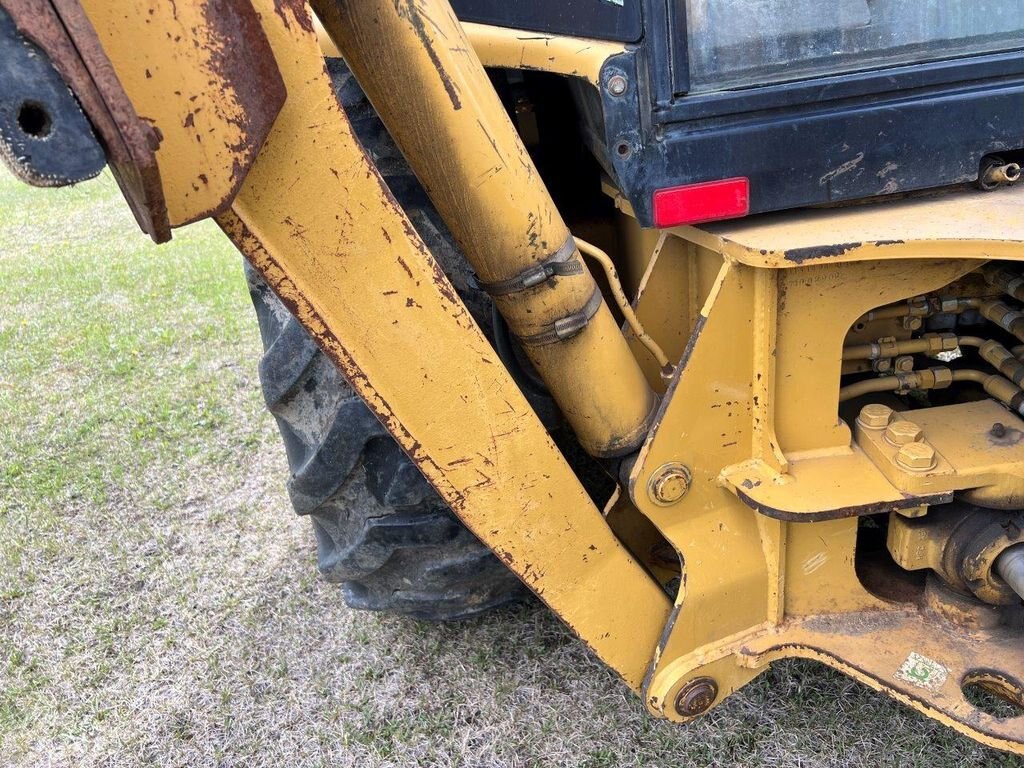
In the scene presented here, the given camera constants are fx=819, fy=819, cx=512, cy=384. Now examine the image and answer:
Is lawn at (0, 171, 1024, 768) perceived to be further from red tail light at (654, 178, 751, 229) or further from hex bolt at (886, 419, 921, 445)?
red tail light at (654, 178, 751, 229)

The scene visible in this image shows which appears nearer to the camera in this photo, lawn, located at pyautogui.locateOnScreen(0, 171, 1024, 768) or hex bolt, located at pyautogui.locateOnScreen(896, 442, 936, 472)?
hex bolt, located at pyautogui.locateOnScreen(896, 442, 936, 472)

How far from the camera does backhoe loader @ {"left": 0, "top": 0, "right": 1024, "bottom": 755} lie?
0.98 metres

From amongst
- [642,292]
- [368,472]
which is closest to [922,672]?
[642,292]

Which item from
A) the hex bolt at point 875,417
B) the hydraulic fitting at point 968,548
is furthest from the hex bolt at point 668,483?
the hydraulic fitting at point 968,548

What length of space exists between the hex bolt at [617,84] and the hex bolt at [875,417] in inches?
30.6

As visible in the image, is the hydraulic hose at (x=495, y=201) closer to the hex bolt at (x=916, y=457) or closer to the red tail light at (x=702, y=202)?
the red tail light at (x=702, y=202)

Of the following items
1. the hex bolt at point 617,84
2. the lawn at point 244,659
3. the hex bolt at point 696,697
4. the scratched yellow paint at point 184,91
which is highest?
the scratched yellow paint at point 184,91

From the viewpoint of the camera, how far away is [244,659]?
215cm

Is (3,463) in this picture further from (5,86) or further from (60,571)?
(5,86)

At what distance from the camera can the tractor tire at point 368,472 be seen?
1425 millimetres

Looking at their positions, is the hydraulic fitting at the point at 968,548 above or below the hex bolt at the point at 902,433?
below

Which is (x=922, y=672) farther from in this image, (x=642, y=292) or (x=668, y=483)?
(x=642, y=292)

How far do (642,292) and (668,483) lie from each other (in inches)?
15.2

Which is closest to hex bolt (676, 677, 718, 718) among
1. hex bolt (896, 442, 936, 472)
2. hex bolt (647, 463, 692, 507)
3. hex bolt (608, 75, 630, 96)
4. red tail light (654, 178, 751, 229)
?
hex bolt (647, 463, 692, 507)
